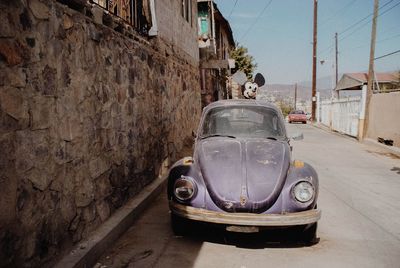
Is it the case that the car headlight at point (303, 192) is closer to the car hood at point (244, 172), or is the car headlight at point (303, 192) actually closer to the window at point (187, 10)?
the car hood at point (244, 172)

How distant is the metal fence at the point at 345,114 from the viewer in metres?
19.4

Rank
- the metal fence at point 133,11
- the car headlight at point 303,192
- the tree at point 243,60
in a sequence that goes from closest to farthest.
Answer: the car headlight at point 303,192, the metal fence at point 133,11, the tree at point 243,60

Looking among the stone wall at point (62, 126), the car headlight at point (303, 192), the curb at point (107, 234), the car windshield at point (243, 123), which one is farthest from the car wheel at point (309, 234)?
the stone wall at point (62, 126)

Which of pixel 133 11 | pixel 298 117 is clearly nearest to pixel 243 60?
pixel 298 117

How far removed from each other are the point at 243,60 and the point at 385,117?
67.1 feet

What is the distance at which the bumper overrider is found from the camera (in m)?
4.08

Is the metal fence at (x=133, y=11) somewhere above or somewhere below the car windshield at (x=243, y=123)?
above

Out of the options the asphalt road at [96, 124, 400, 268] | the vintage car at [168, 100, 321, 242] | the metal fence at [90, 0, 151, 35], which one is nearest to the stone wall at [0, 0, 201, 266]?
the metal fence at [90, 0, 151, 35]

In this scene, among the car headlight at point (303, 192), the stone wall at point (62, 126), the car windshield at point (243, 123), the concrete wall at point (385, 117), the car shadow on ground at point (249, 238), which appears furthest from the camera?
the concrete wall at point (385, 117)

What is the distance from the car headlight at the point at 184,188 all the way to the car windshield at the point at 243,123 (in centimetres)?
134

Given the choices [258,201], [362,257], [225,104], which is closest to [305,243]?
[362,257]

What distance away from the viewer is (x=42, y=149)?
328 centimetres

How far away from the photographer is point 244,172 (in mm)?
4406

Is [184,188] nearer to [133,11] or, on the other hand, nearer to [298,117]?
[133,11]
